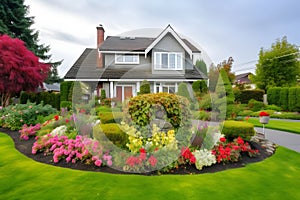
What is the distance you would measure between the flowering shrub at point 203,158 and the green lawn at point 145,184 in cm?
35

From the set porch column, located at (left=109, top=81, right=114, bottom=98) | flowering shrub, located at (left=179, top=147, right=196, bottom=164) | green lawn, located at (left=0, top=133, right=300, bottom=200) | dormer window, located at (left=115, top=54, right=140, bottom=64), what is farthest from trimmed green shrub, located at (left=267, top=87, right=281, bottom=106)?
flowering shrub, located at (left=179, top=147, right=196, bottom=164)

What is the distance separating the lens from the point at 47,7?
10.7 m

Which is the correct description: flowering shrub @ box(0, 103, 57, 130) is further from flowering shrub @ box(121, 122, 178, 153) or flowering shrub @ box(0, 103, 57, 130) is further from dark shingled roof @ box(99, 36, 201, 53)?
dark shingled roof @ box(99, 36, 201, 53)

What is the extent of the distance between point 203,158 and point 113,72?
42.9 feet

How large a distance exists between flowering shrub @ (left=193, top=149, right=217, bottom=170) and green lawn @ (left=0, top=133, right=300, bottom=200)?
13.9 inches

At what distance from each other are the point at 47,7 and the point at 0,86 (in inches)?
252

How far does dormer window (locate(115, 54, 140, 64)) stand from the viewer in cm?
1652

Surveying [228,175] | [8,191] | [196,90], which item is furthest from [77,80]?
[228,175]

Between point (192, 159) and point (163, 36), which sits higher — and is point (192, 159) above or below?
below

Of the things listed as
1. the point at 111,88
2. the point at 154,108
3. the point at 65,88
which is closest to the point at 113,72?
the point at 111,88

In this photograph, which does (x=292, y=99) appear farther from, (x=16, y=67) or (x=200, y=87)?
(x=16, y=67)

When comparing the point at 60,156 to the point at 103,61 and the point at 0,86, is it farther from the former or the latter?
the point at 103,61

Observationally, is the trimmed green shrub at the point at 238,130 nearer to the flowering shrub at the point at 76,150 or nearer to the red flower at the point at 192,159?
the red flower at the point at 192,159

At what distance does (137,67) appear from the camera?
1694cm
